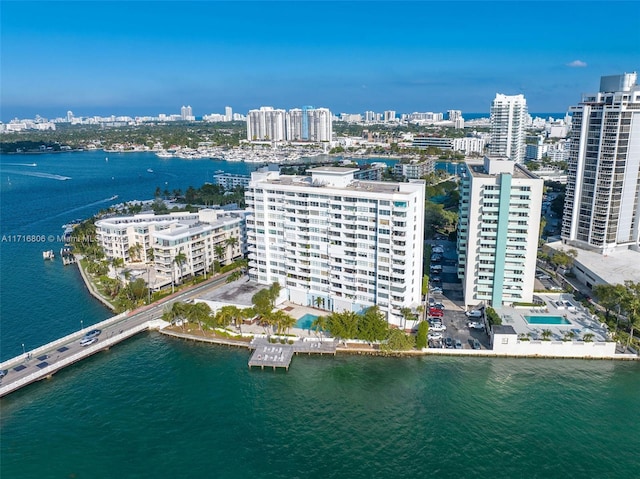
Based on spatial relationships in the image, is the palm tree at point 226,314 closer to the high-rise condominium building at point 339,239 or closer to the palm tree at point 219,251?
the high-rise condominium building at point 339,239

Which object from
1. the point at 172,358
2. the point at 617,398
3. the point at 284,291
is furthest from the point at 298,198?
the point at 617,398

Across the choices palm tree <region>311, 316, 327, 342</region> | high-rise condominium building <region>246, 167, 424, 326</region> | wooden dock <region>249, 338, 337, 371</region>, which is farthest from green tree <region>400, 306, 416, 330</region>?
palm tree <region>311, 316, 327, 342</region>

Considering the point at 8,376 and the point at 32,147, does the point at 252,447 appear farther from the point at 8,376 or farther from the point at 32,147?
the point at 32,147

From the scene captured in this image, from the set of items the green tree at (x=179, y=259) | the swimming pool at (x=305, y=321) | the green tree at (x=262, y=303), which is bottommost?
the swimming pool at (x=305, y=321)

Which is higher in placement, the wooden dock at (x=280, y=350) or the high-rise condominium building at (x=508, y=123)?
the high-rise condominium building at (x=508, y=123)

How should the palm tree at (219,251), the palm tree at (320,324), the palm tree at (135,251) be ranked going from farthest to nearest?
the palm tree at (135,251)
the palm tree at (219,251)
the palm tree at (320,324)

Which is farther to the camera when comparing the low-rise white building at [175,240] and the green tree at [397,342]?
the low-rise white building at [175,240]

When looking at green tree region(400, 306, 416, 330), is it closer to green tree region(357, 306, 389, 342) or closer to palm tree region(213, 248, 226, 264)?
green tree region(357, 306, 389, 342)

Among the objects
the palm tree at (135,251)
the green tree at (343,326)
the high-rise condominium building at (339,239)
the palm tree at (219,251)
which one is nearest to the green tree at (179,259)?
the palm tree at (219,251)
